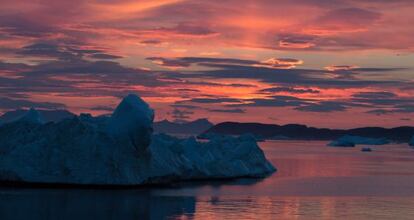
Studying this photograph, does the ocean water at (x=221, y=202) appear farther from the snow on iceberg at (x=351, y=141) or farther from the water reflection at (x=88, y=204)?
the snow on iceberg at (x=351, y=141)

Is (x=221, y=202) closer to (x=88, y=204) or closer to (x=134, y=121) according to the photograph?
(x=88, y=204)

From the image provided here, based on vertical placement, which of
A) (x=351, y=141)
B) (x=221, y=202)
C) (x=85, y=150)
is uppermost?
(x=85, y=150)

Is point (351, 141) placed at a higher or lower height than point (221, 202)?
higher

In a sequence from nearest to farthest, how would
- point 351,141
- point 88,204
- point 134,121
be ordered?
point 88,204
point 134,121
point 351,141

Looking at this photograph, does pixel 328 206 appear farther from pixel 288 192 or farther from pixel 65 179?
pixel 65 179

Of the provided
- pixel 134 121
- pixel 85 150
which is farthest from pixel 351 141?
pixel 85 150

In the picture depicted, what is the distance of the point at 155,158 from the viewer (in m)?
33.4

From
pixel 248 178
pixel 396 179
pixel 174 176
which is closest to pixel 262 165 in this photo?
pixel 248 178

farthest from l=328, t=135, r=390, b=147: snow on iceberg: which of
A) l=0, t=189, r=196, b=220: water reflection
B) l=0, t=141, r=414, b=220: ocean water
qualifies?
l=0, t=189, r=196, b=220: water reflection

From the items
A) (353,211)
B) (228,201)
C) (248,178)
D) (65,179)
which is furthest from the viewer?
(248,178)

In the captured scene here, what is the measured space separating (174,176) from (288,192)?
549 centimetres

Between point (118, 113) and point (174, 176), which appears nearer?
point (118, 113)

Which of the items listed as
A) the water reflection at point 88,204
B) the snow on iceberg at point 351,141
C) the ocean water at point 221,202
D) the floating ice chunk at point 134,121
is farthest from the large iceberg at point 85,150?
the snow on iceberg at point 351,141

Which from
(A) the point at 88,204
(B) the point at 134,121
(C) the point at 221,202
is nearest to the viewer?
(A) the point at 88,204
